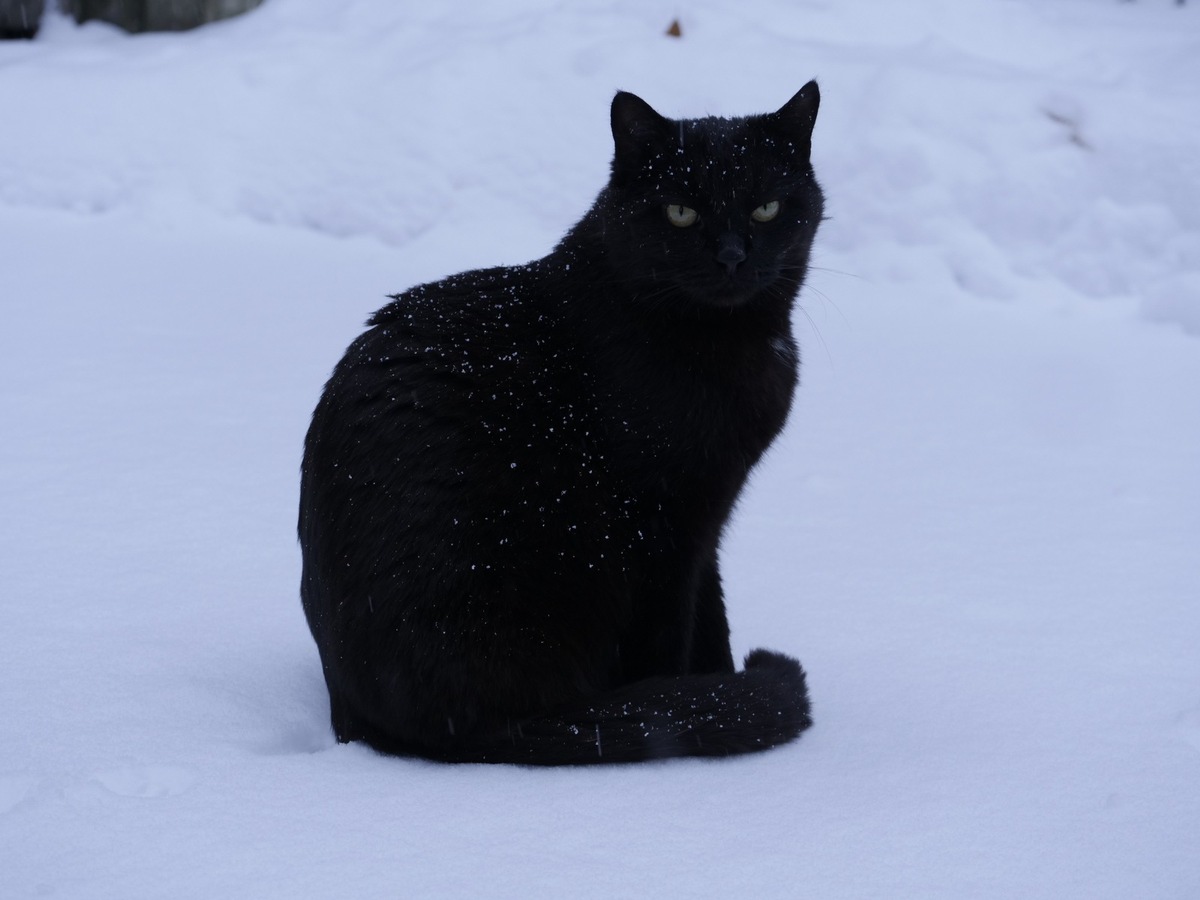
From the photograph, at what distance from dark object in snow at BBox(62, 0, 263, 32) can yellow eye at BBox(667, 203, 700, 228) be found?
6.58 metres

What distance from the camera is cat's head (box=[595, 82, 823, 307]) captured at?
2221 mm

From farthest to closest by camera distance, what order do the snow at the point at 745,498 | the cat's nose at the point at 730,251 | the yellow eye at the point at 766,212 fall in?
the yellow eye at the point at 766,212 < the cat's nose at the point at 730,251 < the snow at the point at 745,498

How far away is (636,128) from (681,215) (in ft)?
0.69

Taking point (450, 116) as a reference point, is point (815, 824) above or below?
below

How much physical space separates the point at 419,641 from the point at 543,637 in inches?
8.9

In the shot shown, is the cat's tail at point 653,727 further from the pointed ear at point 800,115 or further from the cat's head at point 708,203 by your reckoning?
the pointed ear at point 800,115

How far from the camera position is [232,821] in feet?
5.46

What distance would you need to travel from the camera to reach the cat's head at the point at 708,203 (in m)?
2.22

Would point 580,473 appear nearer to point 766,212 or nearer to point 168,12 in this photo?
point 766,212

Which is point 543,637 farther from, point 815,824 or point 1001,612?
point 1001,612

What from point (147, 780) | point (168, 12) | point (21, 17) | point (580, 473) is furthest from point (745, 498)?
point (21, 17)

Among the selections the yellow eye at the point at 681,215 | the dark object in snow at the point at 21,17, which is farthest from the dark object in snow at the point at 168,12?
the yellow eye at the point at 681,215

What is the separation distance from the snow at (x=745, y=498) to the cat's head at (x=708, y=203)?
885mm

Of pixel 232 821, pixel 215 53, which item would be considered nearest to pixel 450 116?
pixel 215 53
